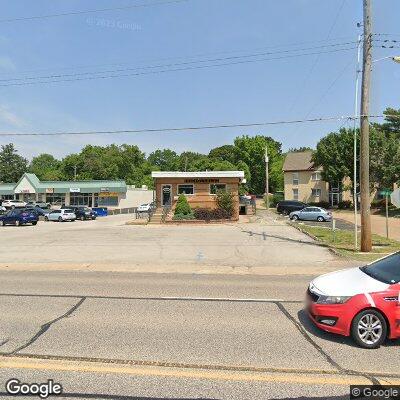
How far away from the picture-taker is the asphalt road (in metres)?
4.61

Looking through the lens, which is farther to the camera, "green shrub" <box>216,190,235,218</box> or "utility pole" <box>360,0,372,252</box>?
"green shrub" <box>216,190,235,218</box>

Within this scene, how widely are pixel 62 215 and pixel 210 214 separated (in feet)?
56.6

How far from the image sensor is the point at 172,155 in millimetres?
149875

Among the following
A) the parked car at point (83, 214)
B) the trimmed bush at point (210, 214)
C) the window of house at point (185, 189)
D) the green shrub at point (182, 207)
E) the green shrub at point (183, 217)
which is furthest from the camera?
the parked car at point (83, 214)

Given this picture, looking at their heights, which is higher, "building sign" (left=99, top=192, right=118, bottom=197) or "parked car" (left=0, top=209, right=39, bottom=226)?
"building sign" (left=99, top=192, right=118, bottom=197)

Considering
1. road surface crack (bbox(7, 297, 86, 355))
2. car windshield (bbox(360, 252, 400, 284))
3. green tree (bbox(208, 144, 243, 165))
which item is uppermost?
green tree (bbox(208, 144, 243, 165))

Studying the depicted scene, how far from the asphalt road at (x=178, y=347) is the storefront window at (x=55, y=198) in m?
64.1

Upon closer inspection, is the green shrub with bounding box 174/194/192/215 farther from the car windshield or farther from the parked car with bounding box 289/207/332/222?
the car windshield

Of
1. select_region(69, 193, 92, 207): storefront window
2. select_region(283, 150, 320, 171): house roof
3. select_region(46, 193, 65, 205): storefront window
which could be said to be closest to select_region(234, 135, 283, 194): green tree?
select_region(283, 150, 320, 171): house roof

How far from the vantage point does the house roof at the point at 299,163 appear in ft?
219

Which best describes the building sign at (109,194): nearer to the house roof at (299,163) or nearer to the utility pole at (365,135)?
the house roof at (299,163)

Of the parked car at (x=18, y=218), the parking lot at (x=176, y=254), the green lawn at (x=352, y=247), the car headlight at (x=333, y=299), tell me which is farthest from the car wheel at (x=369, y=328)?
the parked car at (x=18, y=218)

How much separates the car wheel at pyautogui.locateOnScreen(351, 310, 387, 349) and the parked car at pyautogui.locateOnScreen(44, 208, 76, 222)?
1635 inches

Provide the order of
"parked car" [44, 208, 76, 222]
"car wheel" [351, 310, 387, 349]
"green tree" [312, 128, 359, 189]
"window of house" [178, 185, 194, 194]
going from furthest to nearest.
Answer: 1. "green tree" [312, 128, 359, 189]
2. "parked car" [44, 208, 76, 222]
3. "window of house" [178, 185, 194, 194]
4. "car wheel" [351, 310, 387, 349]
